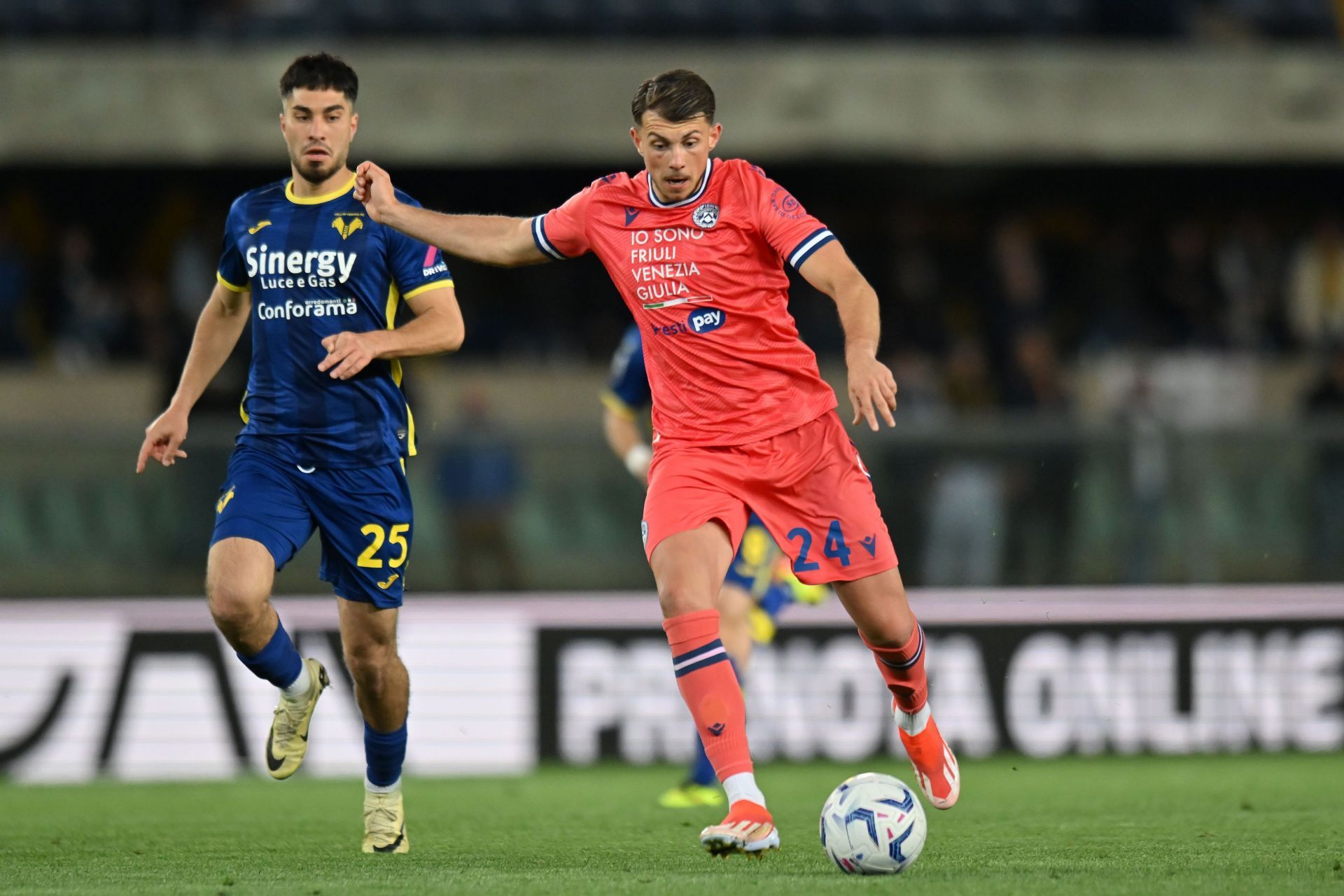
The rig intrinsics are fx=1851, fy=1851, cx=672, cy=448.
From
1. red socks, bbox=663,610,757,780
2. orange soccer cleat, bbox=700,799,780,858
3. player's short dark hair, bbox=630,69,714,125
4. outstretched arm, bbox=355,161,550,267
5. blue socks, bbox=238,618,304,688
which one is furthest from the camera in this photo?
blue socks, bbox=238,618,304,688

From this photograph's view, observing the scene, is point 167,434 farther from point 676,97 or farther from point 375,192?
point 676,97

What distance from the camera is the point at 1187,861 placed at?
519 centimetres

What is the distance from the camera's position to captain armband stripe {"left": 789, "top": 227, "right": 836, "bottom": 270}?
520 cm

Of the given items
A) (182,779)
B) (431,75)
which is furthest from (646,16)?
(182,779)

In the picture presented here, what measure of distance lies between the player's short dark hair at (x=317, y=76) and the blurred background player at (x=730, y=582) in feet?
6.86

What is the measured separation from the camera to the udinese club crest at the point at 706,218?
531 centimetres

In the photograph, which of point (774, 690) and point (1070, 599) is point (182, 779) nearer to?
point (774, 690)

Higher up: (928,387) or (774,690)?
(928,387)

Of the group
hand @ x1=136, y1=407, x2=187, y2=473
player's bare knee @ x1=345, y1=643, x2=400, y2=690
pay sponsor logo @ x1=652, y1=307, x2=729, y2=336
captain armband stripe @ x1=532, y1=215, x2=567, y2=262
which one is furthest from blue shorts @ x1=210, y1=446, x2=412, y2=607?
pay sponsor logo @ x1=652, y1=307, x2=729, y2=336

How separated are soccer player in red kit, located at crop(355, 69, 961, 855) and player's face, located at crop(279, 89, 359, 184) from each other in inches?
6.9

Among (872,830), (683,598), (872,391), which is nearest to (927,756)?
(872,830)

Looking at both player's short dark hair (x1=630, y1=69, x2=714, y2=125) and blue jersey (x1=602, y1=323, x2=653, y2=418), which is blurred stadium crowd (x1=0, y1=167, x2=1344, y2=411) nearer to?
blue jersey (x1=602, y1=323, x2=653, y2=418)

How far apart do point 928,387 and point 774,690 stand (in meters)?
4.13

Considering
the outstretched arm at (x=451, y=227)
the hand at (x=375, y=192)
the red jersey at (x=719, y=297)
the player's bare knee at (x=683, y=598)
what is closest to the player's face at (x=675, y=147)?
the red jersey at (x=719, y=297)
